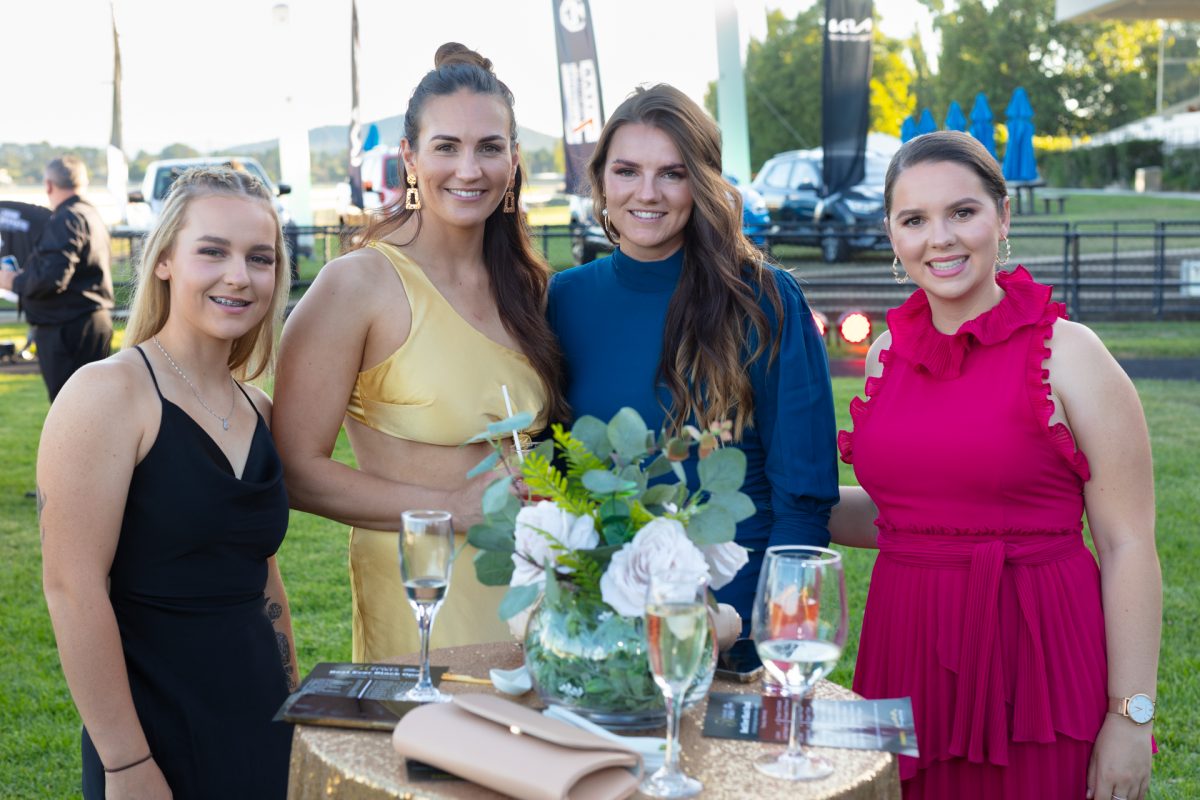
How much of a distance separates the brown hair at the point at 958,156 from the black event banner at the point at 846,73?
15489 millimetres

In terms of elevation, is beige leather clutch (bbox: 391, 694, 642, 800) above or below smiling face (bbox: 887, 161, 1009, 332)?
below

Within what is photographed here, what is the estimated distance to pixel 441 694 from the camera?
2076mm

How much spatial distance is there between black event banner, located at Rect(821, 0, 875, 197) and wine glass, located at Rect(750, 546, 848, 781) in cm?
1658

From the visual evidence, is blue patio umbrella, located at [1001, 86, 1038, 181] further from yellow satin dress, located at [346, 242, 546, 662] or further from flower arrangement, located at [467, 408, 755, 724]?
flower arrangement, located at [467, 408, 755, 724]

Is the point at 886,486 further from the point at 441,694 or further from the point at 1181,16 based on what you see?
the point at 1181,16

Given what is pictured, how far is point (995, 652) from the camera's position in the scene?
2.47m

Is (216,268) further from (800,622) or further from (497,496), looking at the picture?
(800,622)

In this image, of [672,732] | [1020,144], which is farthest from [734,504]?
[1020,144]

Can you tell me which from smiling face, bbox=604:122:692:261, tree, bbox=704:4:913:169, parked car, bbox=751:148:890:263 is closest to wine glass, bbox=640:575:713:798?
smiling face, bbox=604:122:692:261

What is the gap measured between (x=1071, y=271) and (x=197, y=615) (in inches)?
634

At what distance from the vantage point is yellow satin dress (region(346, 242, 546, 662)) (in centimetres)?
288

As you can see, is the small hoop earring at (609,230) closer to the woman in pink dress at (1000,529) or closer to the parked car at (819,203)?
the woman in pink dress at (1000,529)

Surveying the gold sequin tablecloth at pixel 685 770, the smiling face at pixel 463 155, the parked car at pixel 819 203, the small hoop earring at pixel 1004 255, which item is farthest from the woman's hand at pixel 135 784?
the parked car at pixel 819 203

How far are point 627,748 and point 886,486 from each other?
111 centimetres
